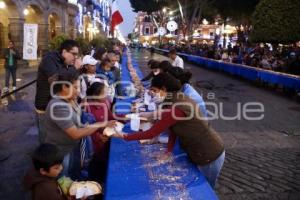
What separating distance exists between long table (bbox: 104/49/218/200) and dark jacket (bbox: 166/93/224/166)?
0.58ft

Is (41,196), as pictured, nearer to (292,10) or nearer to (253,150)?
(253,150)

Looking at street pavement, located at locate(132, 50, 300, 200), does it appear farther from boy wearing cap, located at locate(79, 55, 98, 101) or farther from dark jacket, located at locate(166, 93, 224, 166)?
boy wearing cap, located at locate(79, 55, 98, 101)

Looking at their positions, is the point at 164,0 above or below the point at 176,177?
above

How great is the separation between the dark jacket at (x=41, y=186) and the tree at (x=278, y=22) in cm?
1825

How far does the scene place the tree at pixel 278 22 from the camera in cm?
1898

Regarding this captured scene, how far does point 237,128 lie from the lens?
9.51m

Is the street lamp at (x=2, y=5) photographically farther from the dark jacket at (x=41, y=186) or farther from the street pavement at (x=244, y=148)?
the dark jacket at (x=41, y=186)

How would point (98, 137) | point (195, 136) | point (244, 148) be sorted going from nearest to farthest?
point (195, 136), point (98, 137), point (244, 148)

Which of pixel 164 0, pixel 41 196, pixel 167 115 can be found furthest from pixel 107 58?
pixel 164 0

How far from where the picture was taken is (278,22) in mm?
19391

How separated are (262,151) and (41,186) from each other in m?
5.46

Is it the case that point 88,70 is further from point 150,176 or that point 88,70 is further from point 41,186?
point 41,186

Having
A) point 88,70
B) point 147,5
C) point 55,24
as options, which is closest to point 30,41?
point 88,70

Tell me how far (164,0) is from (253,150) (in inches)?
1610
